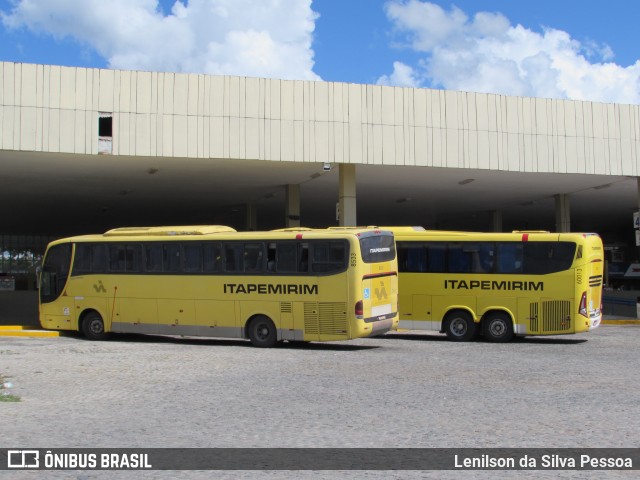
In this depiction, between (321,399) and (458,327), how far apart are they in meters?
11.0

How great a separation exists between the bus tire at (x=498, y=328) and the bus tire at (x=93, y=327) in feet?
35.7

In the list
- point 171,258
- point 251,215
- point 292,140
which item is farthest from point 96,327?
point 251,215

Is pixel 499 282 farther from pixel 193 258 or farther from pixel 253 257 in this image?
pixel 193 258

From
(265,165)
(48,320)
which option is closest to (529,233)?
(265,165)

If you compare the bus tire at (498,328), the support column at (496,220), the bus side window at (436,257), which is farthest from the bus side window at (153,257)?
the support column at (496,220)

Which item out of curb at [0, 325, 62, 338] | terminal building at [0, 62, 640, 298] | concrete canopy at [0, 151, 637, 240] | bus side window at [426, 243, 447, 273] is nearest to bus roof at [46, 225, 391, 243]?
bus side window at [426, 243, 447, 273]

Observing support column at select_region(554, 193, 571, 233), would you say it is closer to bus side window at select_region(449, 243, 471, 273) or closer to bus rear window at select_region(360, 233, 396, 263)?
bus side window at select_region(449, 243, 471, 273)

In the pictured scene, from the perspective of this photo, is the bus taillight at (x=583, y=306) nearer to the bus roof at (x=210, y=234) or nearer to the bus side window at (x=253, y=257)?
the bus roof at (x=210, y=234)

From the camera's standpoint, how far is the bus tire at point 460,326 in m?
21.2

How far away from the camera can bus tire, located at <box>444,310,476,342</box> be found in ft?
69.7

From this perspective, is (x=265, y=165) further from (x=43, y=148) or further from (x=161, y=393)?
(x=161, y=393)

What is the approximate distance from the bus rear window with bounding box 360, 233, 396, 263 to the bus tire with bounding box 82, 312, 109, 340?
27.6ft

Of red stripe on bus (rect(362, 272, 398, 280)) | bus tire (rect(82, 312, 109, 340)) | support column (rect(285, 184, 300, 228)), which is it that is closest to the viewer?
red stripe on bus (rect(362, 272, 398, 280))

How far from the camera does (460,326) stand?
70.3 ft
